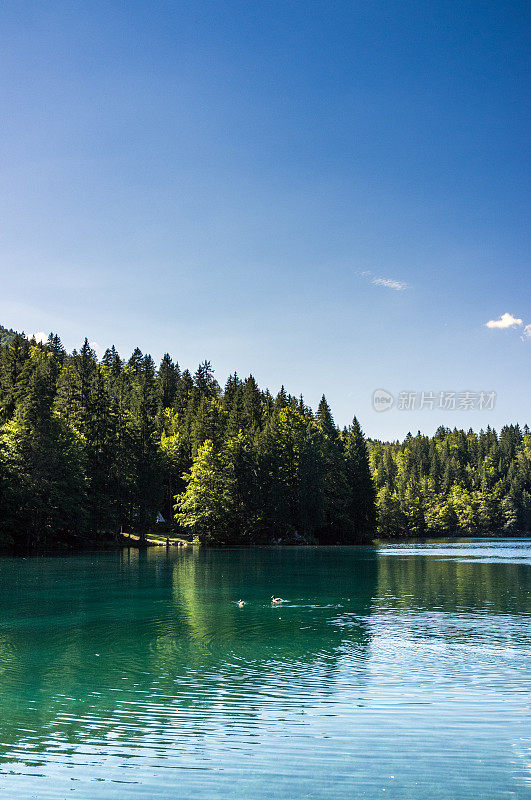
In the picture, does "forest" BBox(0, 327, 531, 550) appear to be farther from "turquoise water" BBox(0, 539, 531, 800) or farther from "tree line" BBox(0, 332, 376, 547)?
"turquoise water" BBox(0, 539, 531, 800)

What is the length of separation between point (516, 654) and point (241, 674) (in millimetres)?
8607

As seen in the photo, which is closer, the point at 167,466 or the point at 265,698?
the point at 265,698

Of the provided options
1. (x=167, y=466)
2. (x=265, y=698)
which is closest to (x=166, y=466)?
(x=167, y=466)

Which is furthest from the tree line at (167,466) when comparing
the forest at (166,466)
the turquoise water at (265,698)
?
the turquoise water at (265,698)

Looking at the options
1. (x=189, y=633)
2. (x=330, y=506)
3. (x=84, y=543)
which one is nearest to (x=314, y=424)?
(x=330, y=506)

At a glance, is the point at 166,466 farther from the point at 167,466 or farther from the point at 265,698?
the point at 265,698

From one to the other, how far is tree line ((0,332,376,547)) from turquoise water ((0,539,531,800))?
4624 cm

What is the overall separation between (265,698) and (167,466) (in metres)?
104

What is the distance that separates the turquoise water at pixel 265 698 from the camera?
34.9ft

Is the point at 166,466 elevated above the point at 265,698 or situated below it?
above

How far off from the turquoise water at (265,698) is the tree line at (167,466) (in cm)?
4624

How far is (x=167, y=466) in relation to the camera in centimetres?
11769

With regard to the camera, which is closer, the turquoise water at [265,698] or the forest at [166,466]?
the turquoise water at [265,698]

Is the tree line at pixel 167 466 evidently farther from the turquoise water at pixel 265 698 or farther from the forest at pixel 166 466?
the turquoise water at pixel 265 698
